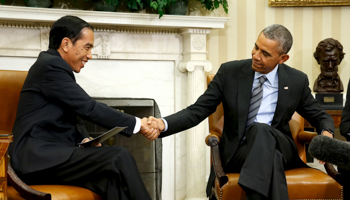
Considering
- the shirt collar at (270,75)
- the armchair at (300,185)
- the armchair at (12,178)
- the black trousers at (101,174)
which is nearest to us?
the armchair at (12,178)

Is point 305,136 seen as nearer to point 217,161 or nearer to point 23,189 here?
point 217,161

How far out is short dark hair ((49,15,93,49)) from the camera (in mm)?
2230

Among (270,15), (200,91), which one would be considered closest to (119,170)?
(200,91)

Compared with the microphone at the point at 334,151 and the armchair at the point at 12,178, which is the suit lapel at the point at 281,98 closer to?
the armchair at the point at 12,178

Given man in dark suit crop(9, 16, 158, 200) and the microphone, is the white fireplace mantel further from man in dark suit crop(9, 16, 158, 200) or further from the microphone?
the microphone

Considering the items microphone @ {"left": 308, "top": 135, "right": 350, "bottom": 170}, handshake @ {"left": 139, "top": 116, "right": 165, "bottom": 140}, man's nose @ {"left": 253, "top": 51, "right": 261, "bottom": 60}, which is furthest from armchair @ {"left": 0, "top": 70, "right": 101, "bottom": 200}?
microphone @ {"left": 308, "top": 135, "right": 350, "bottom": 170}

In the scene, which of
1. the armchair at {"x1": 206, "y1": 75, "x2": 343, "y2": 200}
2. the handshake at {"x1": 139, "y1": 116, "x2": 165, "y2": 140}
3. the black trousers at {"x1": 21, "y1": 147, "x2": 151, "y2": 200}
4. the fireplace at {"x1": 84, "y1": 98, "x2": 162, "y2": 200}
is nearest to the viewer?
the black trousers at {"x1": 21, "y1": 147, "x2": 151, "y2": 200}

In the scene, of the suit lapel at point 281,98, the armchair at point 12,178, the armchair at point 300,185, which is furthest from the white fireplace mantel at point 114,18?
the armchair at point 300,185

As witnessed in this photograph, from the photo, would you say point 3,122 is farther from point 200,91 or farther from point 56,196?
point 200,91

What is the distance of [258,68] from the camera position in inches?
100

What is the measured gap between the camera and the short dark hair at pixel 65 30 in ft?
7.32

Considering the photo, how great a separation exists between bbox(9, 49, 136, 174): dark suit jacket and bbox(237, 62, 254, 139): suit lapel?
793mm

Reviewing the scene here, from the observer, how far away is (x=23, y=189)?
6.04ft

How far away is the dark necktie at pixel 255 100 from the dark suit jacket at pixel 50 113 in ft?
2.90
